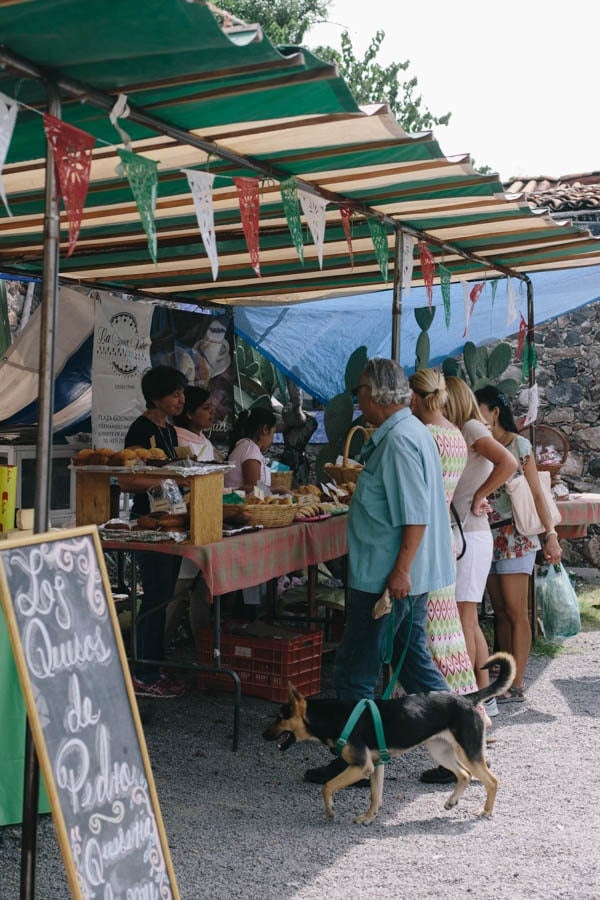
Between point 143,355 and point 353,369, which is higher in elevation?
point 143,355

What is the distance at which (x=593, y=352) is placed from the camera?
10.3 meters

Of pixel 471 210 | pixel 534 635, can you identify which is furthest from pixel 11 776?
pixel 534 635

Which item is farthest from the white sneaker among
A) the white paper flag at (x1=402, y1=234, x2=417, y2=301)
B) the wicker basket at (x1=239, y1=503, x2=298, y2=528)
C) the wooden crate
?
the white paper flag at (x1=402, y1=234, x2=417, y2=301)

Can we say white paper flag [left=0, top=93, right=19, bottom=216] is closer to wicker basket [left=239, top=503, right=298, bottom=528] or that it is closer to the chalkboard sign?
the chalkboard sign

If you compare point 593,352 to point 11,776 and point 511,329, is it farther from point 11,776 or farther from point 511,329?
point 11,776

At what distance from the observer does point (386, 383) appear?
412 cm

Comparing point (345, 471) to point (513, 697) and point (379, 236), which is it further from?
point (513, 697)

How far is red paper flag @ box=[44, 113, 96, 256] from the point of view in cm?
302

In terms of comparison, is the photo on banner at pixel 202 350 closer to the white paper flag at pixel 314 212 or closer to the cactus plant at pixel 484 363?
the cactus plant at pixel 484 363

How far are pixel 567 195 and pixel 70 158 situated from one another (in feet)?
29.4

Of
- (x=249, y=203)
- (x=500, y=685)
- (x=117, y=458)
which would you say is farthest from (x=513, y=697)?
(x=249, y=203)

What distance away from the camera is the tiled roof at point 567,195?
10820 mm

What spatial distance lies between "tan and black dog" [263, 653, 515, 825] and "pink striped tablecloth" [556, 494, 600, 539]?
345 centimetres

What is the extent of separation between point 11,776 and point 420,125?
72.2 feet
